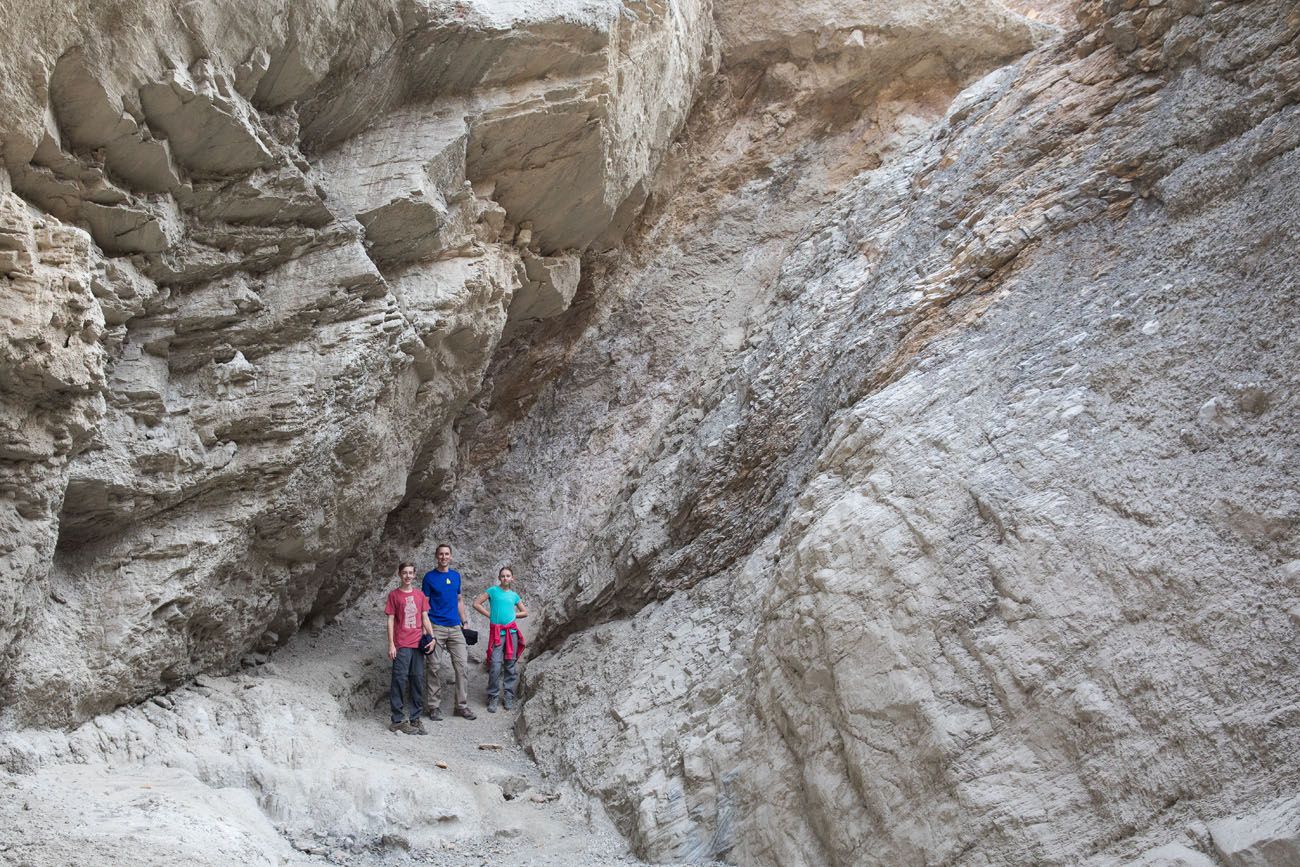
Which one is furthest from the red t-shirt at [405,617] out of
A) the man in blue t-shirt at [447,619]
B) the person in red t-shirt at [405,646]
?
the man in blue t-shirt at [447,619]

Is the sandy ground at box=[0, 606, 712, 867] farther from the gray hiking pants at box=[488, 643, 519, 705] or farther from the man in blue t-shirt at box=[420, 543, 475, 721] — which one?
the gray hiking pants at box=[488, 643, 519, 705]

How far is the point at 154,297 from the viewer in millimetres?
6699

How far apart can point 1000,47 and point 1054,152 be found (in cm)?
460

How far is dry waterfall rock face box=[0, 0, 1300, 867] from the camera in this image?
4781 mm

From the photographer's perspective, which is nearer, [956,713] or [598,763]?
[956,713]

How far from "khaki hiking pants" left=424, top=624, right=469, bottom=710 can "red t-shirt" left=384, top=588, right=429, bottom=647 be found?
1.12ft

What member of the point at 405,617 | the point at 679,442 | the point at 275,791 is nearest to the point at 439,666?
the point at 405,617

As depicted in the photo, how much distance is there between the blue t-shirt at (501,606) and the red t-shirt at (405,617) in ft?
3.08

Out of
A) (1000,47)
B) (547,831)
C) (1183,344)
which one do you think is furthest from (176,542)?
(1000,47)

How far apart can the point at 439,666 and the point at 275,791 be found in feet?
8.21

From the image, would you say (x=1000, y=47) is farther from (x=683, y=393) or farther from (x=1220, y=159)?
(x=1220, y=159)

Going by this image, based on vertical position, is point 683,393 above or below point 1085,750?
above

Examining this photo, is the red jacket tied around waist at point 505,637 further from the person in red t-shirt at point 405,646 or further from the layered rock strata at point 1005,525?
the person in red t-shirt at point 405,646

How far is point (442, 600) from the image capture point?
9.07m
